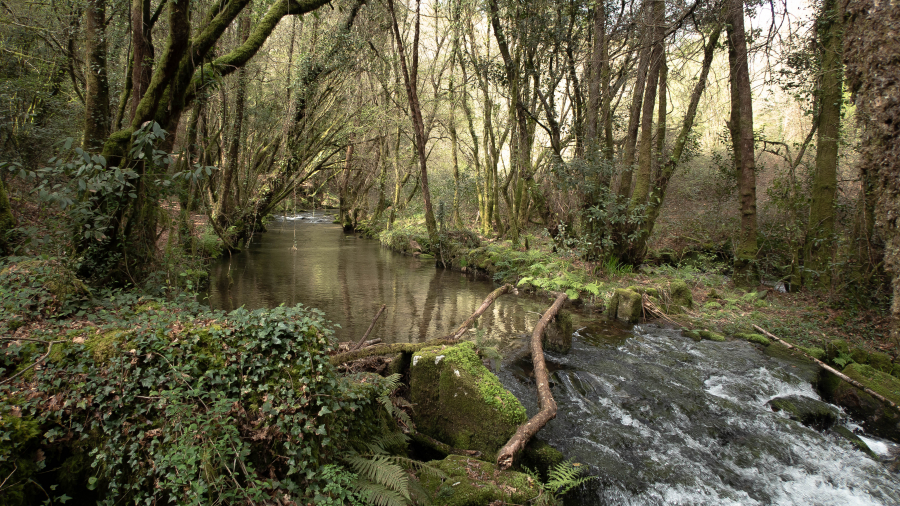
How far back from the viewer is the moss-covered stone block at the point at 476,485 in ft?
10.3

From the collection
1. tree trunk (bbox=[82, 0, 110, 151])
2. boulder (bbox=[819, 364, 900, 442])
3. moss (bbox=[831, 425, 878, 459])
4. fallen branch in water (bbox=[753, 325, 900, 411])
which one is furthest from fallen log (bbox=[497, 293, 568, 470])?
tree trunk (bbox=[82, 0, 110, 151])

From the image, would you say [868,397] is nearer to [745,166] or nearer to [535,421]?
[535,421]

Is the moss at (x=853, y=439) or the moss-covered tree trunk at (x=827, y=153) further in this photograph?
the moss-covered tree trunk at (x=827, y=153)

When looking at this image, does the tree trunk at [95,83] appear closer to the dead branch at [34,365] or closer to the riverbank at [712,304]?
the dead branch at [34,365]

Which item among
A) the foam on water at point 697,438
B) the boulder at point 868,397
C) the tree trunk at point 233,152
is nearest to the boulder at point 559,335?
the foam on water at point 697,438

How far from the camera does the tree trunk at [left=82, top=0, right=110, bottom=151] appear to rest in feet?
20.5

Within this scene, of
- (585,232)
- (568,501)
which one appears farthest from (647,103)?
(568,501)

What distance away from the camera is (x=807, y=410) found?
5.36m

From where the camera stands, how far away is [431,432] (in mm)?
4285

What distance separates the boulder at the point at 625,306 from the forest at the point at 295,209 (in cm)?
31

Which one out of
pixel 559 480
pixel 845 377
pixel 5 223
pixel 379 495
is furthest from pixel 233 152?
pixel 845 377

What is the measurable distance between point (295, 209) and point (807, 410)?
11086mm

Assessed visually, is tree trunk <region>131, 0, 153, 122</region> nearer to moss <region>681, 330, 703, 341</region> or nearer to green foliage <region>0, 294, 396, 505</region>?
green foliage <region>0, 294, 396, 505</region>

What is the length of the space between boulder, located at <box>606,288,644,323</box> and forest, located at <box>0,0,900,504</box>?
314 mm
